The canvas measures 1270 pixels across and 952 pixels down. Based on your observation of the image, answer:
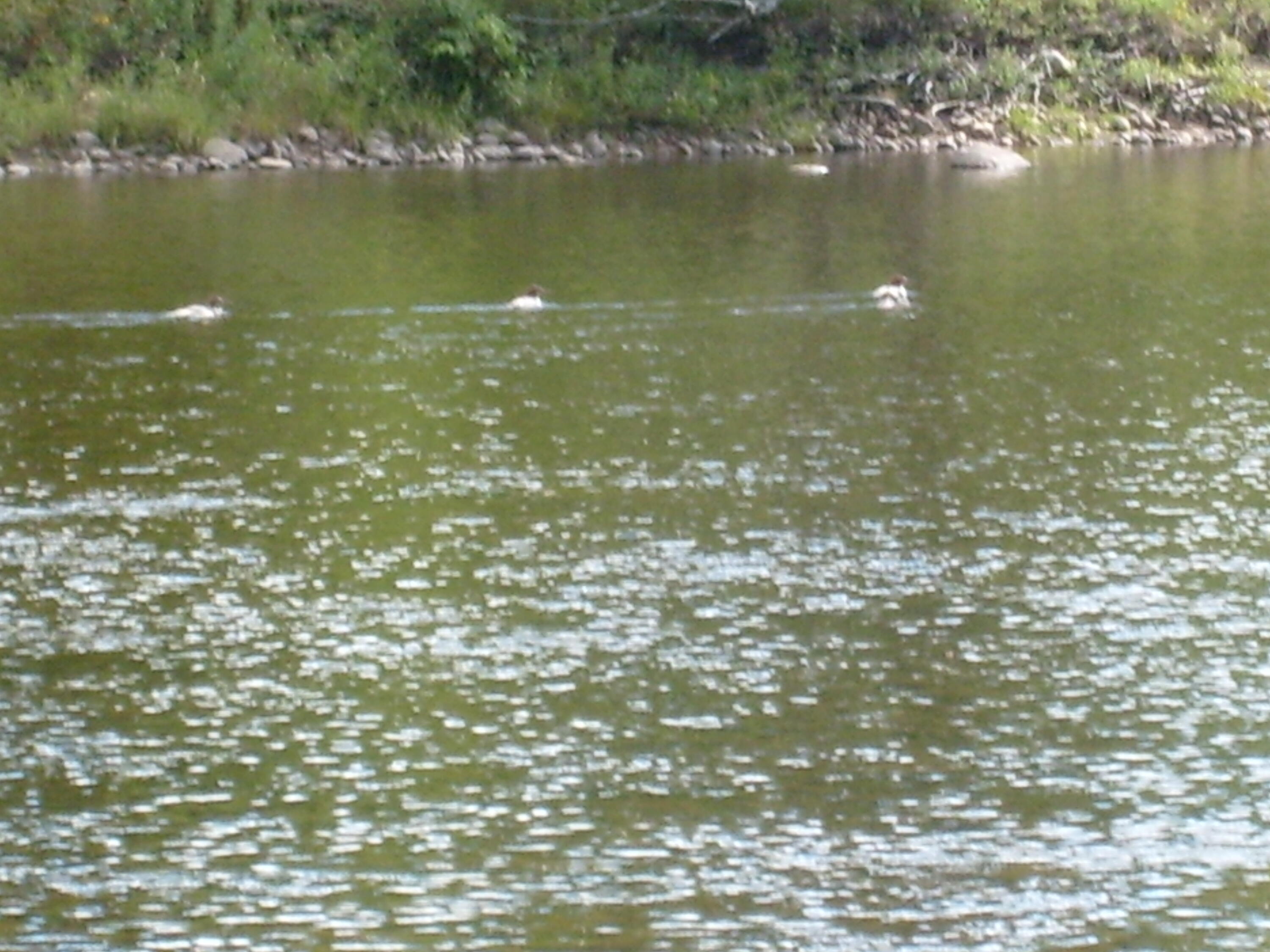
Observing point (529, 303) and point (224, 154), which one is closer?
point (529, 303)

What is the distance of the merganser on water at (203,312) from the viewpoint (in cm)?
3141

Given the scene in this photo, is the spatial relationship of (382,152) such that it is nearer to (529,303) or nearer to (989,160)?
(989,160)

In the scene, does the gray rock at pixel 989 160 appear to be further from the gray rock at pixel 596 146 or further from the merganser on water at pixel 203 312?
the merganser on water at pixel 203 312

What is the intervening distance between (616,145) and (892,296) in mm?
24251

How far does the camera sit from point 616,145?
5525 cm

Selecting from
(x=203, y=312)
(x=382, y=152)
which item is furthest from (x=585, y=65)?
(x=203, y=312)

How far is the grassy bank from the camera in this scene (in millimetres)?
54219

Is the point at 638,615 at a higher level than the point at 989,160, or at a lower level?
lower

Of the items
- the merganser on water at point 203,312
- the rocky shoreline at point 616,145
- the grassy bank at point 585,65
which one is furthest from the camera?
the grassy bank at point 585,65

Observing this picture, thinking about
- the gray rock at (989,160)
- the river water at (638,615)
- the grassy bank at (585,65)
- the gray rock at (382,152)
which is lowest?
the river water at (638,615)

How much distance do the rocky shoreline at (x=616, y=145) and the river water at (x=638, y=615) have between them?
719 inches

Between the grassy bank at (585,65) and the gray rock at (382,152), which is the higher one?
the grassy bank at (585,65)

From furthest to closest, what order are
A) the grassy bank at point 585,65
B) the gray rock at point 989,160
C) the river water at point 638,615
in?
the grassy bank at point 585,65 → the gray rock at point 989,160 → the river water at point 638,615

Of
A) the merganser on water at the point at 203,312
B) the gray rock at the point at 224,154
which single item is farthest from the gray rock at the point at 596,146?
the merganser on water at the point at 203,312
